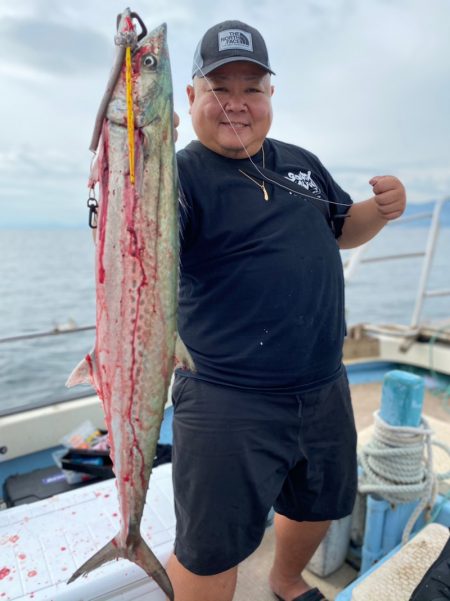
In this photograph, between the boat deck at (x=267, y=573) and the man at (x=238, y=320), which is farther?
the boat deck at (x=267, y=573)

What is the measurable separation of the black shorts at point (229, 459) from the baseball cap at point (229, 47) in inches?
43.7

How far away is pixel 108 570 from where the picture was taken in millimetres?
1925

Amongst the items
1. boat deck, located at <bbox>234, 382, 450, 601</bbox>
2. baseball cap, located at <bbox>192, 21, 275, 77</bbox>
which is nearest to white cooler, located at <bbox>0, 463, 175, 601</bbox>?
boat deck, located at <bbox>234, 382, 450, 601</bbox>

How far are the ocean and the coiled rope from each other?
5.71 ft

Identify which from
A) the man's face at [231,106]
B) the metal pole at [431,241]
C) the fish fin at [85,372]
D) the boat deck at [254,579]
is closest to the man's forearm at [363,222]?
the man's face at [231,106]

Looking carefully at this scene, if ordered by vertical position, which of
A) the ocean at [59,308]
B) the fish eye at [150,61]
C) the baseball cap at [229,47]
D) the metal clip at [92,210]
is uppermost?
the baseball cap at [229,47]

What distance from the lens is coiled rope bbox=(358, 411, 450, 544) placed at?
2.42 m

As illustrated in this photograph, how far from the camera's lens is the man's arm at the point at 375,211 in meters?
1.94

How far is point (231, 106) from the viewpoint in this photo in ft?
5.68

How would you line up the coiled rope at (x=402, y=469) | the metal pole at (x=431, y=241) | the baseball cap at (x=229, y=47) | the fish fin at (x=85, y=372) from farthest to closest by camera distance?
the metal pole at (x=431, y=241) < the coiled rope at (x=402, y=469) < the baseball cap at (x=229, y=47) < the fish fin at (x=85, y=372)

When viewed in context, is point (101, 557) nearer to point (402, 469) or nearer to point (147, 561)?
point (147, 561)

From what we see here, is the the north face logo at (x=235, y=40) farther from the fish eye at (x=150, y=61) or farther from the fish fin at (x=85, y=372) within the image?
the fish fin at (x=85, y=372)

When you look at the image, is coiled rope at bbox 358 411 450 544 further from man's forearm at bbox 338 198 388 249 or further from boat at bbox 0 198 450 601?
man's forearm at bbox 338 198 388 249

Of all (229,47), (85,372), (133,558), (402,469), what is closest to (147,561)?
(133,558)
